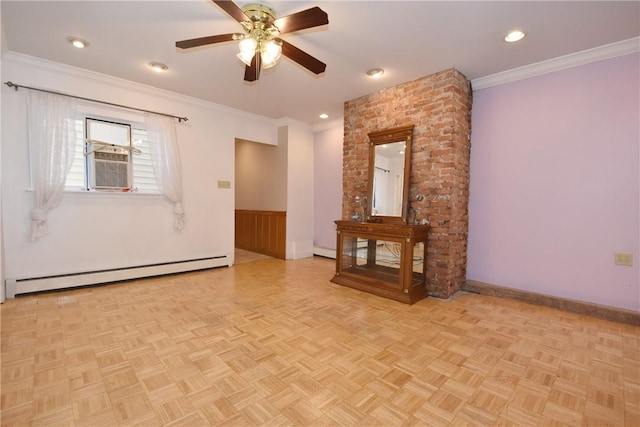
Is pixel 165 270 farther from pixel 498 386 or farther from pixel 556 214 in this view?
pixel 556 214

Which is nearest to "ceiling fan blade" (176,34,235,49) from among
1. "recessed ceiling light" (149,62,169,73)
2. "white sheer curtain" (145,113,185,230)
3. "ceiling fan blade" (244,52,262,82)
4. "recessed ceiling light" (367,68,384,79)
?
"ceiling fan blade" (244,52,262,82)

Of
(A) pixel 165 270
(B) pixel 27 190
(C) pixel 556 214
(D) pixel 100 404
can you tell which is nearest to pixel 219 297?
(A) pixel 165 270

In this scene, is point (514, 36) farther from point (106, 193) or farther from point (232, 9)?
point (106, 193)

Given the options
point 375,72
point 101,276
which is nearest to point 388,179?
point 375,72

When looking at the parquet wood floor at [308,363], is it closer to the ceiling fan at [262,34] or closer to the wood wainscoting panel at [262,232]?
the ceiling fan at [262,34]

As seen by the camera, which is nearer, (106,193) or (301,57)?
(301,57)

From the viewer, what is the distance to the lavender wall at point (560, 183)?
8.56 ft

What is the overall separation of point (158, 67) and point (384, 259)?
11.6ft

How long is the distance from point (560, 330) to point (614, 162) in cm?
170

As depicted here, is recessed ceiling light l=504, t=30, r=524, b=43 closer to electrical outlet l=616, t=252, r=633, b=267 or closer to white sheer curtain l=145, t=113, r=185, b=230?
electrical outlet l=616, t=252, r=633, b=267

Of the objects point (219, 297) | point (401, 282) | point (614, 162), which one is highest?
point (614, 162)

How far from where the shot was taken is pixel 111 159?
3.58m

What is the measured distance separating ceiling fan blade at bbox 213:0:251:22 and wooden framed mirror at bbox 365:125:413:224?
228 centimetres

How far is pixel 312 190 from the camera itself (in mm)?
5633
